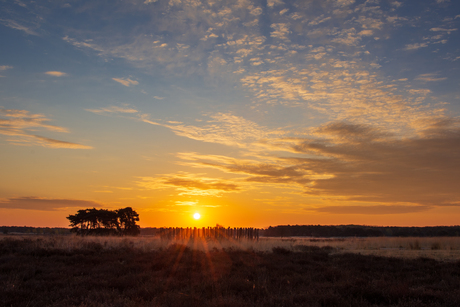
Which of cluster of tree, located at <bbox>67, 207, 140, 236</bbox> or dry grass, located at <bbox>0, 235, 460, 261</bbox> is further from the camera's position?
cluster of tree, located at <bbox>67, 207, 140, 236</bbox>

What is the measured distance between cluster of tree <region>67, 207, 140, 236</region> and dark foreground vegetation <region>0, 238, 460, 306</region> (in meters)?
26.7

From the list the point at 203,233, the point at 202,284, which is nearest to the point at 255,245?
the point at 203,233

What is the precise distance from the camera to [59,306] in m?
7.51

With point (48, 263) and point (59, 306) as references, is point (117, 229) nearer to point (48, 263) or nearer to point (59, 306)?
point (48, 263)

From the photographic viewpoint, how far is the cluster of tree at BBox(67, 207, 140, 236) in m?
42.9

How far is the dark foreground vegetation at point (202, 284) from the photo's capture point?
8.24 metres

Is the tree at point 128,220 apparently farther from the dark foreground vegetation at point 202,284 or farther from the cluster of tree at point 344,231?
the cluster of tree at point 344,231

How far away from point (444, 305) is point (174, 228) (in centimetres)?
2868

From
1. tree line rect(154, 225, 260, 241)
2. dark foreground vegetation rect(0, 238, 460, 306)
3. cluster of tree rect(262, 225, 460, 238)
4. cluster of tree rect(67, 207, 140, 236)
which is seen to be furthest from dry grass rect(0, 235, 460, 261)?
cluster of tree rect(262, 225, 460, 238)

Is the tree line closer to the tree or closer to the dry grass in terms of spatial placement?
the dry grass

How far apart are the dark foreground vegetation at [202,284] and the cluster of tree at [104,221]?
1052 inches

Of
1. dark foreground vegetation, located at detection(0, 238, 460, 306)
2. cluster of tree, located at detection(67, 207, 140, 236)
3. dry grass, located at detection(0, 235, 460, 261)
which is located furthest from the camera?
cluster of tree, located at detection(67, 207, 140, 236)

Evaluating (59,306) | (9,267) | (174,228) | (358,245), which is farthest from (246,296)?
(358,245)

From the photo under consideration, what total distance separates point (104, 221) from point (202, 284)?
3762 cm
